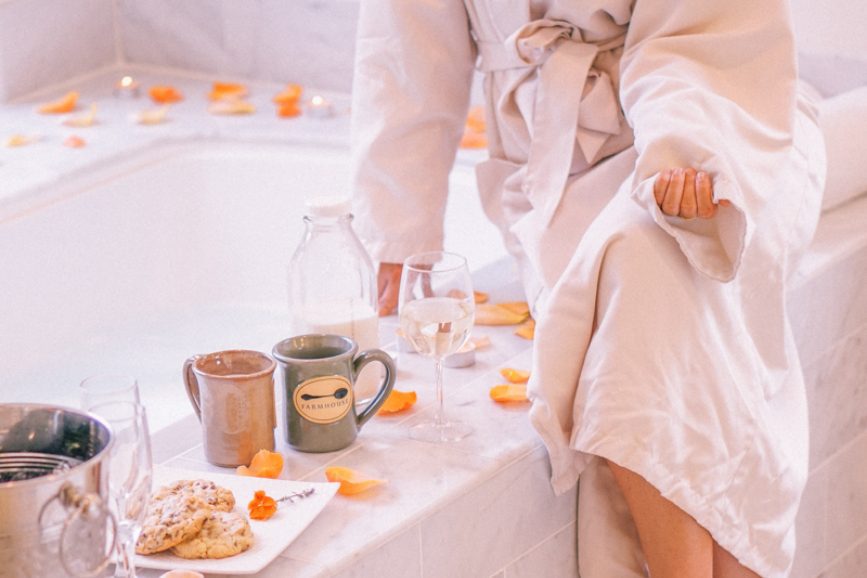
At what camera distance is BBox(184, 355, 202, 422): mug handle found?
5.10 ft

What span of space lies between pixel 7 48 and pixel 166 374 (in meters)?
0.86

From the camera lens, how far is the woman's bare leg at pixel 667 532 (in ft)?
5.38

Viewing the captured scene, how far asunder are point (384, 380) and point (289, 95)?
150 centimetres

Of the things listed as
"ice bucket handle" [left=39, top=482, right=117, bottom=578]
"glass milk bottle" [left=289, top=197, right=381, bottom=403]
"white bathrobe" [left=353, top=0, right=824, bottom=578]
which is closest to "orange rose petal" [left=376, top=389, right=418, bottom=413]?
"glass milk bottle" [left=289, top=197, right=381, bottom=403]

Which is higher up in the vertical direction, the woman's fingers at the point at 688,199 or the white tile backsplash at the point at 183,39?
the woman's fingers at the point at 688,199

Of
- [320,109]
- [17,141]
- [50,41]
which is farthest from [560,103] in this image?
[50,41]

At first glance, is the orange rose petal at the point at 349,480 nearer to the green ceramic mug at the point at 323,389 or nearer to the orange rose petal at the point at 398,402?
the green ceramic mug at the point at 323,389

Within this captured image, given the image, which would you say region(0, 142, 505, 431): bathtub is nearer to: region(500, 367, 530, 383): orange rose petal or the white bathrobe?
the white bathrobe

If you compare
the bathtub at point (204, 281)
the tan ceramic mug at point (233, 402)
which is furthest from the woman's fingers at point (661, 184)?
the bathtub at point (204, 281)

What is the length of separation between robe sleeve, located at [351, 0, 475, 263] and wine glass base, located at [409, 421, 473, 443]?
417 millimetres

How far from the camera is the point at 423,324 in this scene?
158 centimetres

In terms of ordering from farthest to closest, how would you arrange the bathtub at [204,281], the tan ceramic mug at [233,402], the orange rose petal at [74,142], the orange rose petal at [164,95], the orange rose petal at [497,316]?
1. the orange rose petal at [164,95]
2. the orange rose petal at [74,142]
3. the bathtub at [204,281]
4. the orange rose petal at [497,316]
5. the tan ceramic mug at [233,402]

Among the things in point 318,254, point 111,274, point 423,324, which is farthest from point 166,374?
point 423,324

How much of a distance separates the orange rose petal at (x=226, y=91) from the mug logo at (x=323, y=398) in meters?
1.62
